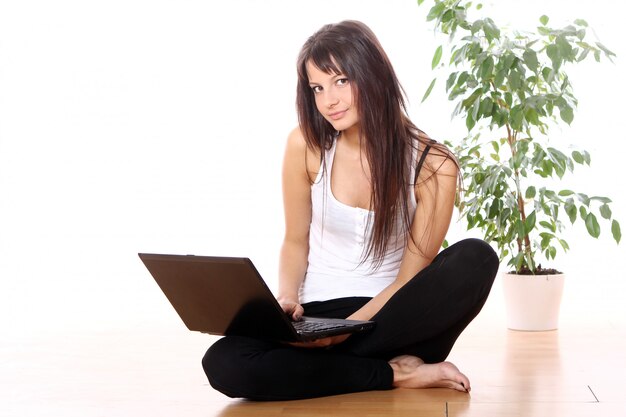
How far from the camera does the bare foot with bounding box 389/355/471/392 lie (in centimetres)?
218

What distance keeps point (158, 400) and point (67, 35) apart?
277 centimetres

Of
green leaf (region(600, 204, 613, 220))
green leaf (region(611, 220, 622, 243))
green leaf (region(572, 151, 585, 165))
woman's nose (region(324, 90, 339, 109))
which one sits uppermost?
woman's nose (region(324, 90, 339, 109))

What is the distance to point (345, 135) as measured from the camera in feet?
7.82

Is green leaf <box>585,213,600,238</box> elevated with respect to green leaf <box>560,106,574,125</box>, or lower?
lower

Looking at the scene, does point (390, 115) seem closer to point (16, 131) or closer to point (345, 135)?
point (345, 135)

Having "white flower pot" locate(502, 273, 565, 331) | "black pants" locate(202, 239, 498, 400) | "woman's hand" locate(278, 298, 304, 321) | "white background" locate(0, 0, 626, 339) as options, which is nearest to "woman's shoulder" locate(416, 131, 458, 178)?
"black pants" locate(202, 239, 498, 400)

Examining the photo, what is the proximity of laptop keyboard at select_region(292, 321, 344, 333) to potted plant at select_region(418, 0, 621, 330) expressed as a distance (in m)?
0.96

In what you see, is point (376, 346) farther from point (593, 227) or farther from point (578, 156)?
point (578, 156)

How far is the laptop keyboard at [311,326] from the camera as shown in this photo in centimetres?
197

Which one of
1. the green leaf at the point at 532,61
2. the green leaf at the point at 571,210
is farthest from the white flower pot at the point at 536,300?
the green leaf at the point at 532,61

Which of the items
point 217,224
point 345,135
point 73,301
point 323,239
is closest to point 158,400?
point 323,239

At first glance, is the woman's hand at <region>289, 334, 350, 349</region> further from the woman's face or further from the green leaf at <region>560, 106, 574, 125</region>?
the green leaf at <region>560, 106, 574, 125</region>

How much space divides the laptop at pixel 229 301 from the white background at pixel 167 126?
2065 mm

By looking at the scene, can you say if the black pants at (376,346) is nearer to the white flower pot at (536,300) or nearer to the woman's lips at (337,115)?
the woman's lips at (337,115)
